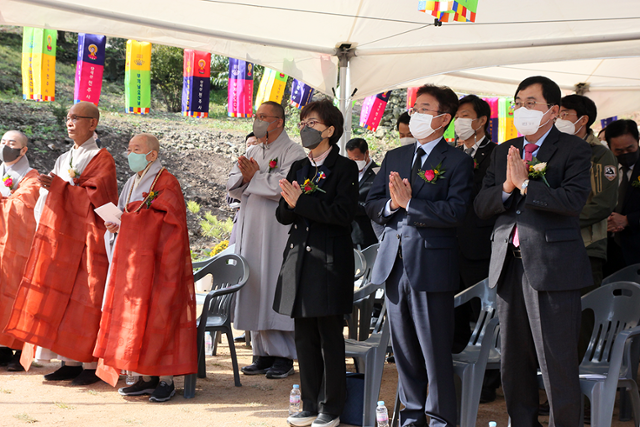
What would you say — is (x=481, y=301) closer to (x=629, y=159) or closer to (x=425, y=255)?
(x=425, y=255)

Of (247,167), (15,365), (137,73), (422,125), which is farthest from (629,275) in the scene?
(137,73)

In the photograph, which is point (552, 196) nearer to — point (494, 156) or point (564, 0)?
point (494, 156)

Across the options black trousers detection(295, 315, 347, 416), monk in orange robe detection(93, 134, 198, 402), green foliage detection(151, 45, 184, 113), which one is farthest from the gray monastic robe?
green foliage detection(151, 45, 184, 113)

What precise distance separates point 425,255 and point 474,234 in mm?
1118

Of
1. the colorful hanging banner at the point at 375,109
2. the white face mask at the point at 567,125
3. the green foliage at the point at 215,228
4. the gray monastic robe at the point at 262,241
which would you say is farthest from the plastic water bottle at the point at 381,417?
the green foliage at the point at 215,228

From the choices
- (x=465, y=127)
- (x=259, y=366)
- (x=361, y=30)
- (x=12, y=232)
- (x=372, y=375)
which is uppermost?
(x=361, y=30)

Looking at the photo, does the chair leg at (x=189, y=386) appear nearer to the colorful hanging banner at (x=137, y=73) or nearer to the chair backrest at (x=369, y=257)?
the chair backrest at (x=369, y=257)

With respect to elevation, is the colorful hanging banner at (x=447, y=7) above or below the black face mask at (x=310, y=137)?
above

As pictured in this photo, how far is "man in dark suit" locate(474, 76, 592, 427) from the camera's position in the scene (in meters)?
2.89

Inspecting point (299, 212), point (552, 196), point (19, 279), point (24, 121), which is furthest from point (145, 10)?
point (24, 121)

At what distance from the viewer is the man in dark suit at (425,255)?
315 cm

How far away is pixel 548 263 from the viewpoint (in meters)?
2.89

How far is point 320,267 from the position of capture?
3545 mm

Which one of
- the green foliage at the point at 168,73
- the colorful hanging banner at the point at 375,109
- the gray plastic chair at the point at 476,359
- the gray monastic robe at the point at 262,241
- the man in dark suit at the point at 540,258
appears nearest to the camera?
the man in dark suit at the point at 540,258
